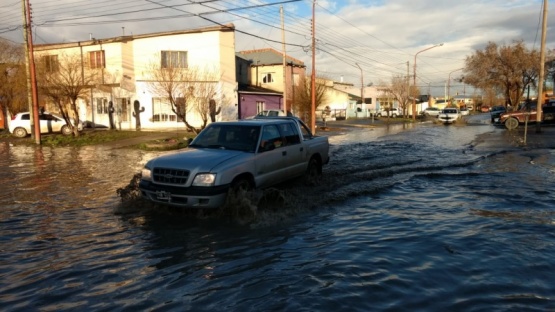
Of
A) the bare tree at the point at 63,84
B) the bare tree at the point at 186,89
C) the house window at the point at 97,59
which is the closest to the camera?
the bare tree at the point at 63,84

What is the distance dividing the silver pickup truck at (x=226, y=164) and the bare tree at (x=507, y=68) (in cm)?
3732

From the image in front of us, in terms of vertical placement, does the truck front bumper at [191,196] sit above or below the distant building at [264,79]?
below

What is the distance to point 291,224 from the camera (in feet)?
23.4

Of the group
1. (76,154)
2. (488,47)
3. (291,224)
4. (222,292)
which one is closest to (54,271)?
(222,292)

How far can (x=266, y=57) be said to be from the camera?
1993 inches

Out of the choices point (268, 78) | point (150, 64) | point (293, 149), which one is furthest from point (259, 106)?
point (293, 149)

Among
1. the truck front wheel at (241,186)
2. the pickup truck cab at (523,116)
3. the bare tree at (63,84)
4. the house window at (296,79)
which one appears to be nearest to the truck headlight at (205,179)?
the truck front wheel at (241,186)

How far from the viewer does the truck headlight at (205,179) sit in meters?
6.94

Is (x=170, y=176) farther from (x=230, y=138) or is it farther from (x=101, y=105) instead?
(x=101, y=105)

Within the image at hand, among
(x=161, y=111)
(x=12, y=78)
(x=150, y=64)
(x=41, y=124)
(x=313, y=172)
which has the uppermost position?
(x=150, y=64)

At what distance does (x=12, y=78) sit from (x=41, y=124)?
567 centimetres

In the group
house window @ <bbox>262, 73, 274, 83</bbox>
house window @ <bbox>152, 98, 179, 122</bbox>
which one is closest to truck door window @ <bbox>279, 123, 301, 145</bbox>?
house window @ <bbox>152, 98, 179, 122</bbox>

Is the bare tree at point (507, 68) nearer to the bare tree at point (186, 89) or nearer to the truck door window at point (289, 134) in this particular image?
the bare tree at point (186, 89)

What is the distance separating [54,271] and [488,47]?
4485cm
